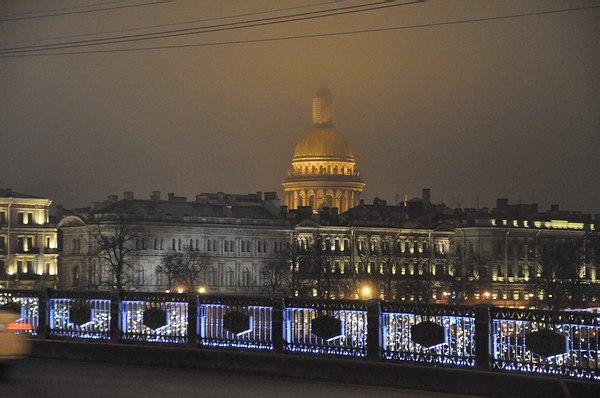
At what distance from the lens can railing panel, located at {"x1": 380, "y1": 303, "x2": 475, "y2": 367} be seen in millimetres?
32562

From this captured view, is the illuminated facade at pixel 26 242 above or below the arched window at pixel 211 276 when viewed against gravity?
above

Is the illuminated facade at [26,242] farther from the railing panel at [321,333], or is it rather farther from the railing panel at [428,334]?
the railing panel at [428,334]

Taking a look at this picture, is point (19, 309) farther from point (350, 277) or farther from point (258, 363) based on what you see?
point (350, 277)

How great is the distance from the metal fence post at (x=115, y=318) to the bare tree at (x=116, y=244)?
422 feet

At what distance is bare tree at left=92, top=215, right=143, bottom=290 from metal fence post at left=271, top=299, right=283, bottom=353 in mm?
132580

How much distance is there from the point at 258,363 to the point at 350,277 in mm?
154241

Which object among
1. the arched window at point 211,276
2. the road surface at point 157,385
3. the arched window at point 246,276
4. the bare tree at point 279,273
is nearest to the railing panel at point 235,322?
the road surface at point 157,385

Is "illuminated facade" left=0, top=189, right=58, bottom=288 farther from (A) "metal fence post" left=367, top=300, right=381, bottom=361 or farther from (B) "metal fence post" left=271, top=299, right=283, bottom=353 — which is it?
(A) "metal fence post" left=367, top=300, right=381, bottom=361

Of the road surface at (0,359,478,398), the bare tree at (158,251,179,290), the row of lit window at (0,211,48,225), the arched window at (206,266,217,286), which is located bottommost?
the arched window at (206,266,217,286)

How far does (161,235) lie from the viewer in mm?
190500

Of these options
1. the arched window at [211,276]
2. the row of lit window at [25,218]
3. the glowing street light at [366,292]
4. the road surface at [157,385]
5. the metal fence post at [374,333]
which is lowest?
the glowing street light at [366,292]

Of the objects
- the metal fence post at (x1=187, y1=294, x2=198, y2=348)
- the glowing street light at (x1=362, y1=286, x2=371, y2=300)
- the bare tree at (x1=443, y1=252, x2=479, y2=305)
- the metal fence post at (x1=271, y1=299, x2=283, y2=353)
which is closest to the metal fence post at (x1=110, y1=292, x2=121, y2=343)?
the metal fence post at (x1=187, y1=294, x2=198, y2=348)

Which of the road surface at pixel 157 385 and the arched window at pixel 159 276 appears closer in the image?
the road surface at pixel 157 385

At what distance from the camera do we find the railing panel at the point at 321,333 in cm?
3475
